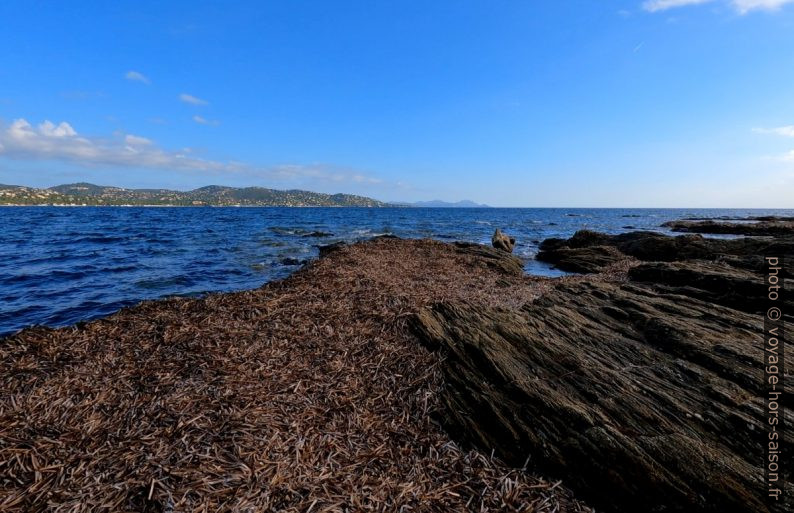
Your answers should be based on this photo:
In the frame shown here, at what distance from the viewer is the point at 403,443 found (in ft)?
15.0

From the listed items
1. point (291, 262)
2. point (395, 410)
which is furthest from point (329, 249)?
point (395, 410)

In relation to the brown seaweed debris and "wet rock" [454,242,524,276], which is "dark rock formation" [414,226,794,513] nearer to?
the brown seaweed debris

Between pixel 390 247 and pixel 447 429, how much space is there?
70.8ft

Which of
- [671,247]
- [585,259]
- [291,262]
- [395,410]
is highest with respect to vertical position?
[671,247]

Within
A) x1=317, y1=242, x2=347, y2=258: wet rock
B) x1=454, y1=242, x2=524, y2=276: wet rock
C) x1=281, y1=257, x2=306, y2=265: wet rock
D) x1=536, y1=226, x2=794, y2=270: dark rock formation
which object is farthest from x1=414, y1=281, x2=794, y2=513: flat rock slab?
x1=317, y1=242, x2=347, y2=258: wet rock

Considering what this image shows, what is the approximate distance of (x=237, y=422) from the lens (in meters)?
4.50

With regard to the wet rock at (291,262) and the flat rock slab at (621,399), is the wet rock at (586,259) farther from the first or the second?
the wet rock at (291,262)

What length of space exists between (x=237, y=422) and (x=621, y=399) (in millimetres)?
5112

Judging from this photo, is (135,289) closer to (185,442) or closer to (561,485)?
(185,442)

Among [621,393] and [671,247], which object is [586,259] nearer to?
[671,247]

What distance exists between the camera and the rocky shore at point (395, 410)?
3.64 meters

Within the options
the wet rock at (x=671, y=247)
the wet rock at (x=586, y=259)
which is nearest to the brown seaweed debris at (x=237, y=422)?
the wet rock at (x=586, y=259)

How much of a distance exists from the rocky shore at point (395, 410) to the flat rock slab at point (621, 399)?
0.08ft

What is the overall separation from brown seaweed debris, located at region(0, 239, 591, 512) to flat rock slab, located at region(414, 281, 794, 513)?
0.41m
